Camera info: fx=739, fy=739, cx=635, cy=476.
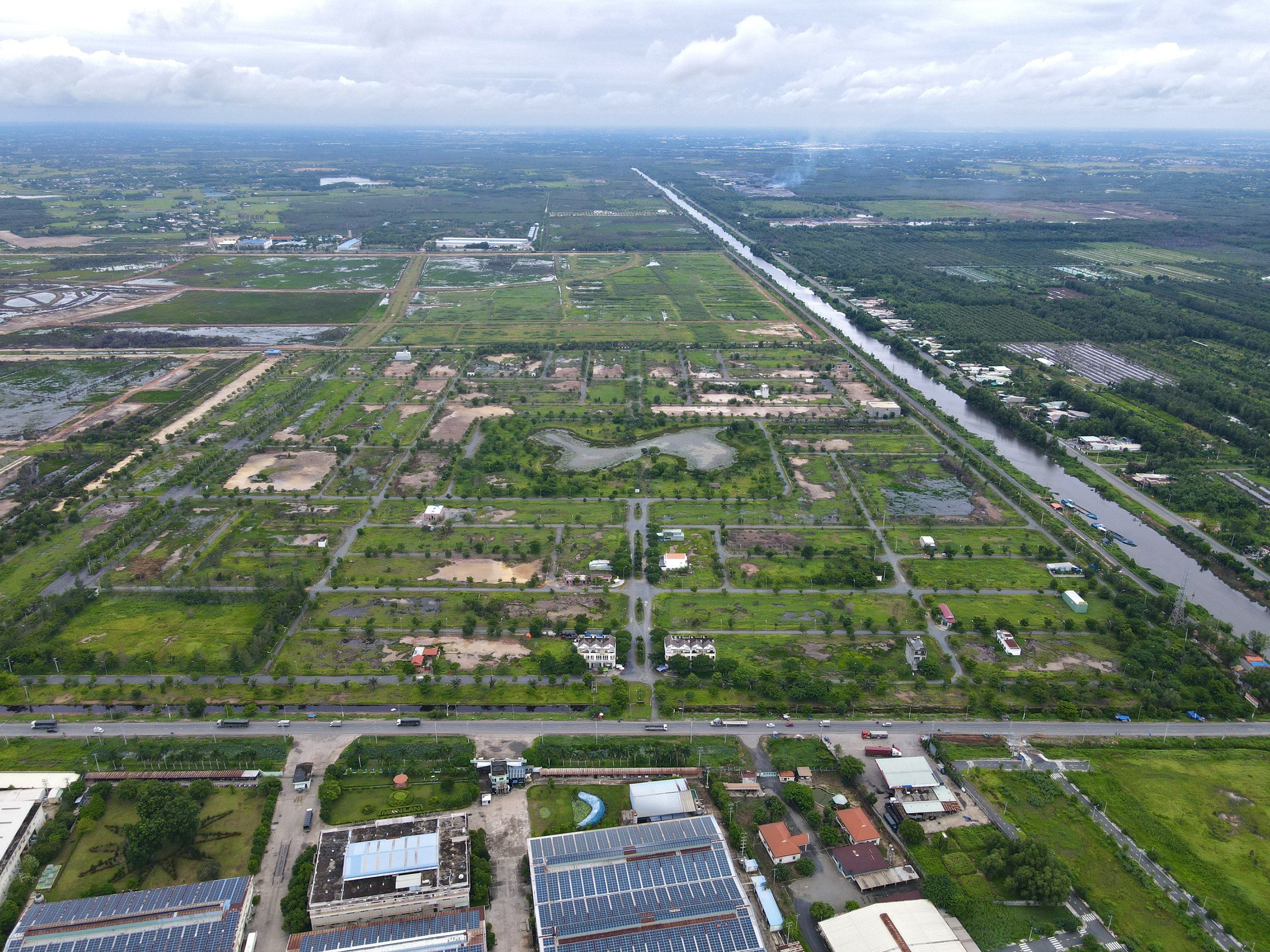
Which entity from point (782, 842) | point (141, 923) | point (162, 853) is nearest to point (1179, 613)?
point (782, 842)

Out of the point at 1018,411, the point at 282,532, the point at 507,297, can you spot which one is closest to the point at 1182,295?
the point at 1018,411

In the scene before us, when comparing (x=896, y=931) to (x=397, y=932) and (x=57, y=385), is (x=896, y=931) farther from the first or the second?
(x=57, y=385)

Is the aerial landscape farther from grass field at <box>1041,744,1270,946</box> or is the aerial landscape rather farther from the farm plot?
the farm plot

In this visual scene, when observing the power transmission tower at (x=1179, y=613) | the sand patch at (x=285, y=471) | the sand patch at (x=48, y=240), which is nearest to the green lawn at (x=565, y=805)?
the power transmission tower at (x=1179, y=613)

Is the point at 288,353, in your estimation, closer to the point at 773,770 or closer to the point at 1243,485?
the point at 773,770

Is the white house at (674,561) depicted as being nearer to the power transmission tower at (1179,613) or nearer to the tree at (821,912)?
the tree at (821,912)

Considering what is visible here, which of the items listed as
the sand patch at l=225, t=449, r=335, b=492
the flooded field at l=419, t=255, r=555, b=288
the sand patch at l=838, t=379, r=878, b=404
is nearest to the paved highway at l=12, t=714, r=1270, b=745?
the sand patch at l=225, t=449, r=335, b=492

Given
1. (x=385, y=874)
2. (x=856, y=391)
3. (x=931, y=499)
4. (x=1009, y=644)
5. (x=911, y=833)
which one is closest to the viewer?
(x=385, y=874)
